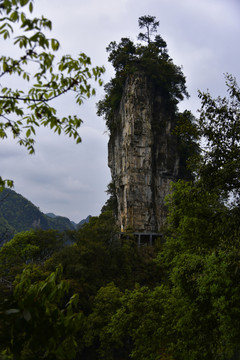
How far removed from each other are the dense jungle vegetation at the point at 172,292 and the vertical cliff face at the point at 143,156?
14.3m

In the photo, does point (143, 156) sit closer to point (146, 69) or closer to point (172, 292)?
point (146, 69)

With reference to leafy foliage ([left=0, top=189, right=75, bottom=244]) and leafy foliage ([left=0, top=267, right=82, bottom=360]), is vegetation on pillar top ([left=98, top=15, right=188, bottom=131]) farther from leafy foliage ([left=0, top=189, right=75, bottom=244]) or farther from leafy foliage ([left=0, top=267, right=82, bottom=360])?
leafy foliage ([left=0, top=189, right=75, bottom=244])

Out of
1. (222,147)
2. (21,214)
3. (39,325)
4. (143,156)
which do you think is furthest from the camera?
Answer: (21,214)

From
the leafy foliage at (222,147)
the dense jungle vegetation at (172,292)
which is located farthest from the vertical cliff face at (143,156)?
the leafy foliage at (222,147)

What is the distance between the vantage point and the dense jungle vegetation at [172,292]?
2.57 metres

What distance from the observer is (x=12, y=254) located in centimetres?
3247

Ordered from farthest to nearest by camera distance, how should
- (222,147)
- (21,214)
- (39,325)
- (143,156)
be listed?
(21,214), (143,156), (222,147), (39,325)

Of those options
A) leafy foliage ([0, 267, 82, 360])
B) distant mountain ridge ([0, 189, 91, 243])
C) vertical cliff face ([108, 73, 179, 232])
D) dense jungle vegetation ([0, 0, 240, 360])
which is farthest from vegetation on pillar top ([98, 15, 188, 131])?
distant mountain ridge ([0, 189, 91, 243])

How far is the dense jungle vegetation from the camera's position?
2.57m

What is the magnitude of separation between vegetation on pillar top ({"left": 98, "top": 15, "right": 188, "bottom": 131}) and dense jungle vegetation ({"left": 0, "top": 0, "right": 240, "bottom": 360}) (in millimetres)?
25513

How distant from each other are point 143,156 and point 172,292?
93.5 ft

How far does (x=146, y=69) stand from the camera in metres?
41.5

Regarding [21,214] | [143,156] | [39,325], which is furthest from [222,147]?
[21,214]

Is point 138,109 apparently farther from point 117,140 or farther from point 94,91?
point 94,91
